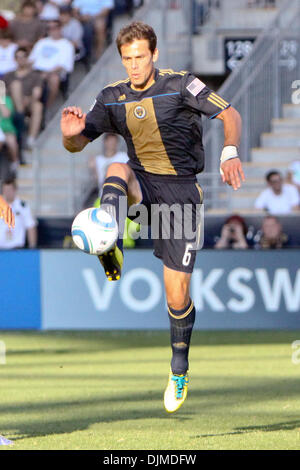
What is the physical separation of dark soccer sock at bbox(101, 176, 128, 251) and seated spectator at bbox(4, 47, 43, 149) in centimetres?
1119

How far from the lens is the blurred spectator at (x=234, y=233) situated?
15.1 meters

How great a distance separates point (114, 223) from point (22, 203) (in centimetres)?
940

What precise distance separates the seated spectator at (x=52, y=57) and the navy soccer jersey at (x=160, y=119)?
11084 millimetres

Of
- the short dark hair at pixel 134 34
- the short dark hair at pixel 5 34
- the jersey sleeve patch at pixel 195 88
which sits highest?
the short dark hair at pixel 5 34

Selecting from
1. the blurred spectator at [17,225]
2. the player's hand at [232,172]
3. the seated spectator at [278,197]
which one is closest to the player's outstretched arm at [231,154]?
the player's hand at [232,172]

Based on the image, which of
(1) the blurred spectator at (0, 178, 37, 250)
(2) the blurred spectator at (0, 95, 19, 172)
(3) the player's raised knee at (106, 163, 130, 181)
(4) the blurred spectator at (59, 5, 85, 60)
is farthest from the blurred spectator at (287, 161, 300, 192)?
(3) the player's raised knee at (106, 163, 130, 181)

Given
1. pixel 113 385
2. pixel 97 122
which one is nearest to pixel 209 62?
pixel 113 385

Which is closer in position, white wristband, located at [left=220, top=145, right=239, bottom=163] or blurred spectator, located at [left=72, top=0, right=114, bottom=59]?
white wristband, located at [left=220, top=145, right=239, bottom=163]

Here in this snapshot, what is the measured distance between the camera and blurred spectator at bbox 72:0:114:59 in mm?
19078

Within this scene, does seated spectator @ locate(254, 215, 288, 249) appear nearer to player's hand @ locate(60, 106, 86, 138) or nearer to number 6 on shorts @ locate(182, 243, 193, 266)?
number 6 on shorts @ locate(182, 243, 193, 266)

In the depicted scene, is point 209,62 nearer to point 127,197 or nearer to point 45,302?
point 45,302

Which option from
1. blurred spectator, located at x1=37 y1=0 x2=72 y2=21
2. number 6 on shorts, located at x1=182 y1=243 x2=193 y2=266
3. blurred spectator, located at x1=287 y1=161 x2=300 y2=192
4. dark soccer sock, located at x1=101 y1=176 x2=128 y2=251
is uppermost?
blurred spectator, located at x1=37 y1=0 x2=72 y2=21

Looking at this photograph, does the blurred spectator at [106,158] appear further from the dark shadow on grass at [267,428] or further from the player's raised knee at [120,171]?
the dark shadow on grass at [267,428]

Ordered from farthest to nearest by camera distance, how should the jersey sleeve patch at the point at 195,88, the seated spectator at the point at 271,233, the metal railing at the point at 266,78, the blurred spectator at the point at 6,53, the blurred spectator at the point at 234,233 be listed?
the blurred spectator at the point at 6,53 < the metal railing at the point at 266,78 < the blurred spectator at the point at 234,233 < the seated spectator at the point at 271,233 < the jersey sleeve patch at the point at 195,88
